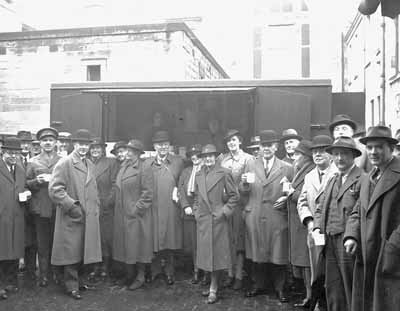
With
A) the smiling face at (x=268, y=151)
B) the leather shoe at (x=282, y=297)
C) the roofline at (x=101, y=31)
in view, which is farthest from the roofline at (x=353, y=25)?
the leather shoe at (x=282, y=297)

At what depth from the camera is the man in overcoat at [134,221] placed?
6.19 metres

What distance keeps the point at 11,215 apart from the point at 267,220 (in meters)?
3.26

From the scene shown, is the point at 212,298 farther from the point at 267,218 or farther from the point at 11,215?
the point at 11,215

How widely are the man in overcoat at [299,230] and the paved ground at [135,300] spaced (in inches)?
15.4

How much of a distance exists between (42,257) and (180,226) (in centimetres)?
191

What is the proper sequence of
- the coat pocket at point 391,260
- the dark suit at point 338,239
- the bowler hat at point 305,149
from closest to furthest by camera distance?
the coat pocket at point 391,260 < the dark suit at point 338,239 < the bowler hat at point 305,149

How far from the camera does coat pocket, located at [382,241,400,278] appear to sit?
3.46 m

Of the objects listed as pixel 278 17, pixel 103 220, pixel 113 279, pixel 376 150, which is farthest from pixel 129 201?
pixel 278 17

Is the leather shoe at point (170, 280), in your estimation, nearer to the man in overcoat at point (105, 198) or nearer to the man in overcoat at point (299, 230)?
the man in overcoat at point (105, 198)

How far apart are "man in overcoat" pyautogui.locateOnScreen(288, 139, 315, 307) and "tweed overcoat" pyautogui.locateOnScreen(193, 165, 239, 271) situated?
2.45ft

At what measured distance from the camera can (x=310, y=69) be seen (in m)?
35.2

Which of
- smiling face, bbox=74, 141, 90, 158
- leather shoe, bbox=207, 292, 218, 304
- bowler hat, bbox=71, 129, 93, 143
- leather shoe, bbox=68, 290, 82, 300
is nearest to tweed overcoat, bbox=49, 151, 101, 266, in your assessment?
smiling face, bbox=74, 141, 90, 158

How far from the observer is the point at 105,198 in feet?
22.2

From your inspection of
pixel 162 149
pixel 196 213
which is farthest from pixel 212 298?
pixel 162 149
